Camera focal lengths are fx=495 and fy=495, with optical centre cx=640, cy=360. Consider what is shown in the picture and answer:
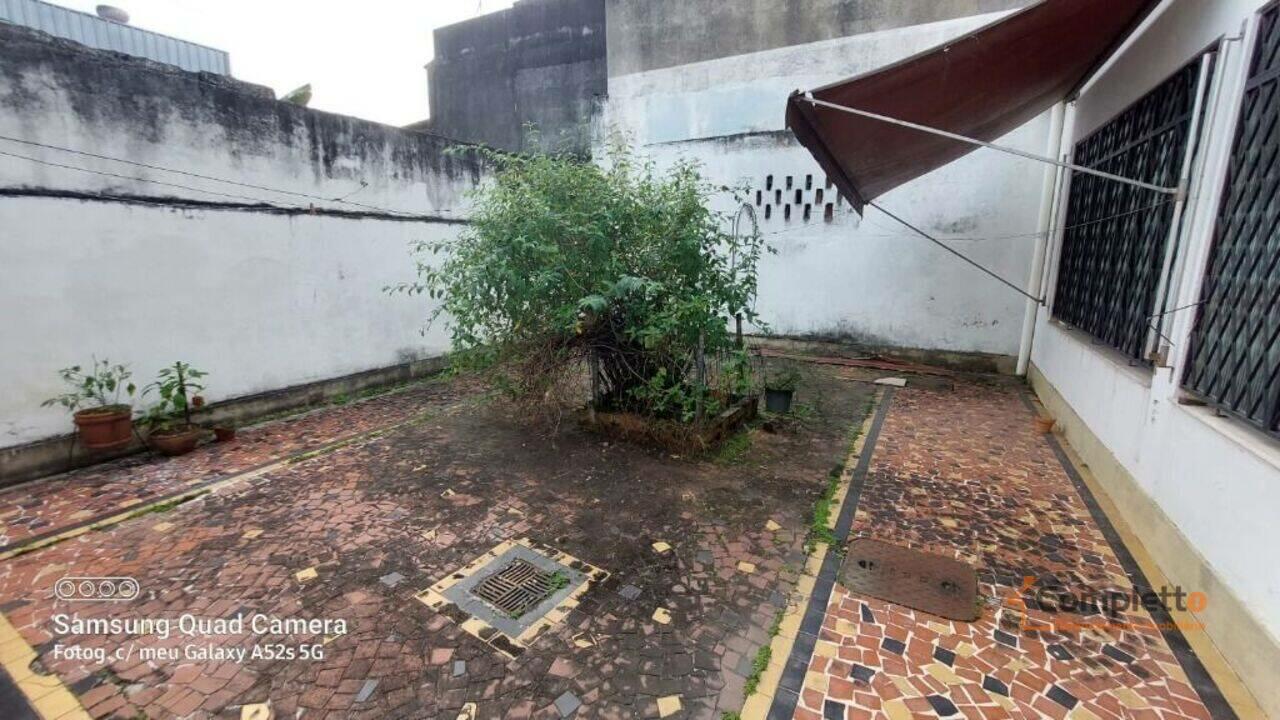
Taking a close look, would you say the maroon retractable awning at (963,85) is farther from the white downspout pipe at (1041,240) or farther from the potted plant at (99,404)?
the potted plant at (99,404)

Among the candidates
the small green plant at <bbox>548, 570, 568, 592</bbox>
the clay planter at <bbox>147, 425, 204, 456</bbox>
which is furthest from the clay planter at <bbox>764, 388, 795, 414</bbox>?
the clay planter at <bbox>147, 425, 204, 456</bbox>

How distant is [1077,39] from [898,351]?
509 cm

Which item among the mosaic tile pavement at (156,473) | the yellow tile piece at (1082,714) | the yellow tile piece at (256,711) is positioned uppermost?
the mosaic tile pavement at (156,473)

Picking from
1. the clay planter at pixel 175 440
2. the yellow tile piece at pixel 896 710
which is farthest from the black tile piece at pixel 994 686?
the clay planter at pixel 175 440

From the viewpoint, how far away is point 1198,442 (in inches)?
108

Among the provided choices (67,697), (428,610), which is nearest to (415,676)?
(428,610)

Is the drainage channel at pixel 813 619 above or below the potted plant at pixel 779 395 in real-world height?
below

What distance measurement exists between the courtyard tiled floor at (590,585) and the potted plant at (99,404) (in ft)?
0.97

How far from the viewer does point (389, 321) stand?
7.57 metres

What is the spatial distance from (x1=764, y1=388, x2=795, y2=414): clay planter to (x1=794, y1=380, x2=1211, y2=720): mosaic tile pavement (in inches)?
62.2

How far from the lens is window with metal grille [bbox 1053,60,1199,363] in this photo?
361cm

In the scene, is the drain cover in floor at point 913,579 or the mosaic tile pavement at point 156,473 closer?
the drain cover in floor at point 913,579

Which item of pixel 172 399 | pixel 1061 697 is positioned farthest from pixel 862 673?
pixel 172 399
